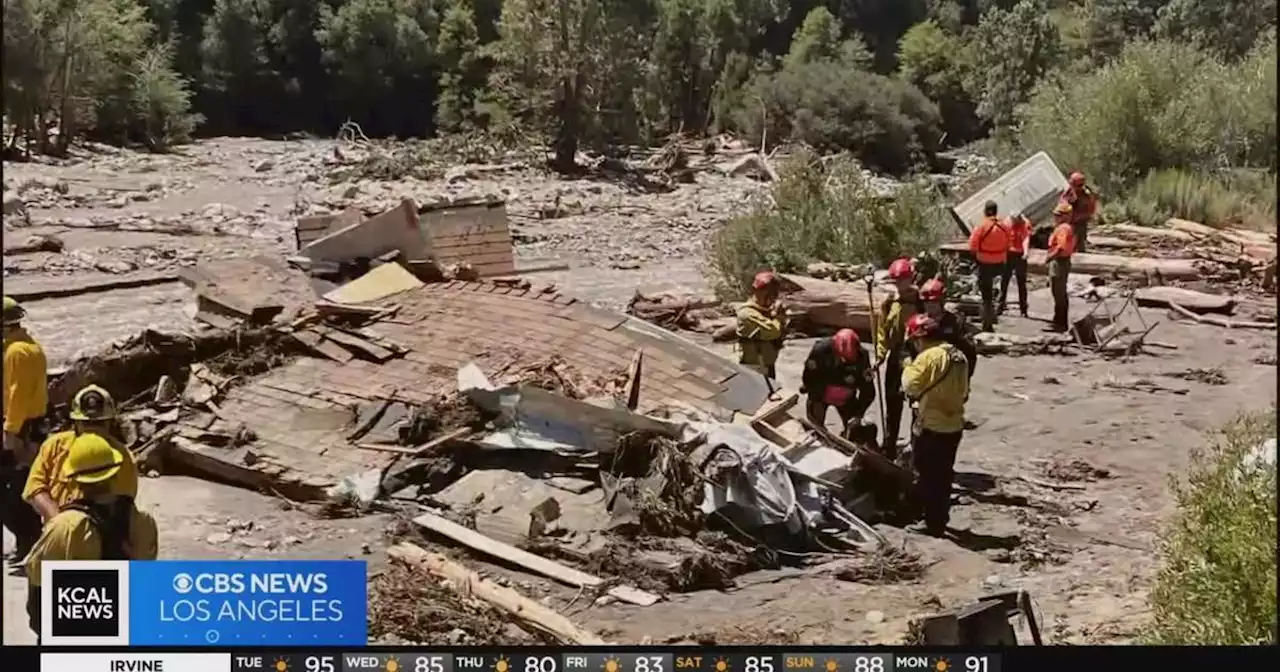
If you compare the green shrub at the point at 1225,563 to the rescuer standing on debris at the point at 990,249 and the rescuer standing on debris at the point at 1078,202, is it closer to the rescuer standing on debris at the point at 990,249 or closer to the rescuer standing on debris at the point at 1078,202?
the rescuer standing on debris at the point at 990,249

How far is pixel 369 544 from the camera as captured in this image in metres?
4.70

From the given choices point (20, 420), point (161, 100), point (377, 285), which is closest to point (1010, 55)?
point (377, 285)

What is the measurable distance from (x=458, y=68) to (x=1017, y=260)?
162 inches

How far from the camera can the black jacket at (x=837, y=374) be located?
573cm

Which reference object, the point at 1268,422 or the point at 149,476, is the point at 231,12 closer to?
the point at 149,476

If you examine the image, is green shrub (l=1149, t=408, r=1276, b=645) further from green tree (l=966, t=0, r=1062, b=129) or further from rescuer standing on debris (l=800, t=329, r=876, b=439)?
green tree (l=966, t=0, r=1062, b=129)

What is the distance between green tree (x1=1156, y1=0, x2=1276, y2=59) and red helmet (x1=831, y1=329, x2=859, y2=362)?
186cm

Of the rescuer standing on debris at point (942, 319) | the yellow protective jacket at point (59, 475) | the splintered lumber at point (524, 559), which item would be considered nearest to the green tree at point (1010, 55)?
the rescuer standing on debris at point (942, 319)

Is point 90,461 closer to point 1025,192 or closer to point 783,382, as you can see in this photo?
point 783,382

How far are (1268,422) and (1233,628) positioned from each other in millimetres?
1024

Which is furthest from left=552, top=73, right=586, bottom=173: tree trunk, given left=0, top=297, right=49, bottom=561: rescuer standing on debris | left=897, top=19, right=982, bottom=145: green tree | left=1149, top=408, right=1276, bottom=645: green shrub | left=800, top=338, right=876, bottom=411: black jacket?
left=1149, top=408, right=1276, bottom=645: green shrub

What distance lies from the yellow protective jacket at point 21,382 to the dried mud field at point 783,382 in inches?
17.6

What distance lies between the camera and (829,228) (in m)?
10.6

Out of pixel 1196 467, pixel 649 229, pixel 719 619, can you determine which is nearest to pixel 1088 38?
pixel 1196 467
